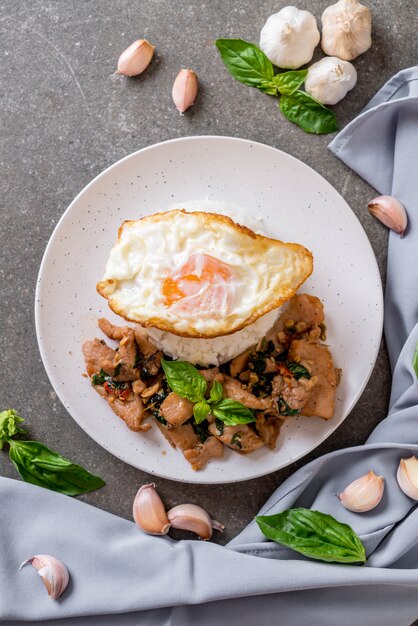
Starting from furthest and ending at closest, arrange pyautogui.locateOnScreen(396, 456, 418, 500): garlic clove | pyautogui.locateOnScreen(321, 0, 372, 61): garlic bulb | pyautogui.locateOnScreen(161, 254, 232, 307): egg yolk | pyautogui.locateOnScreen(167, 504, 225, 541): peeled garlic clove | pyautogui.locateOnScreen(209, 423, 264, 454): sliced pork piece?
pyautogui.locateOnScreen(321, 0, 372, 61): garlic bulb → pyautogui.locateOnScreen(167, 504, 225, 541): peeled garlic clove → pyautogui.locateOnScreen(396, 456, 418, 500): garlic clove → pyautogui.locateOnScreen(209, 423, 264, 454): sliced pork piece → pyautogui.locateOnScreen(161, 254, 232, 307): egg yolk

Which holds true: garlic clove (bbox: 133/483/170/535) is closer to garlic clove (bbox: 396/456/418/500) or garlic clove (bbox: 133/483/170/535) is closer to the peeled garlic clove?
the peeled garlic clove

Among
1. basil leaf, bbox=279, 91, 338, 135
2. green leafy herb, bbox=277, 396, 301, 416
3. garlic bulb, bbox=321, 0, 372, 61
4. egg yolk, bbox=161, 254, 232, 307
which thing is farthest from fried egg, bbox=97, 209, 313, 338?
garlic bulb, bbox=321, 0, 372, 61

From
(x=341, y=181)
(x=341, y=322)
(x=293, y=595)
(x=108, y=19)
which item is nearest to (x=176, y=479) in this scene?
(x=293, y=595)

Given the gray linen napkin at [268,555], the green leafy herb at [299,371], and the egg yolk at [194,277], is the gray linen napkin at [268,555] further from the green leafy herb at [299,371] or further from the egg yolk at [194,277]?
the egg yolk at [194,277]

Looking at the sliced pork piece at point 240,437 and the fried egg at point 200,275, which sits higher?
the fried egg at point 200,275

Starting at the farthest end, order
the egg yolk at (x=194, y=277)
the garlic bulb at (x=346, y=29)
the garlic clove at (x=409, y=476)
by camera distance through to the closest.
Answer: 1. the garlic bulb at (x=346, y=29)
2. the garlic clove at (x=409, y=476)
3. the egg yolk at (x=194, y=277)

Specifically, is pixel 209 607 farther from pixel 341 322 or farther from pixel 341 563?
pixel 341 322

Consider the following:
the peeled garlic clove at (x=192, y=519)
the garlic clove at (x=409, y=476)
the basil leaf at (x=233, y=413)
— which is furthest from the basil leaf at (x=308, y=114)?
the peeled garlic clove at (x=192, y=519)
